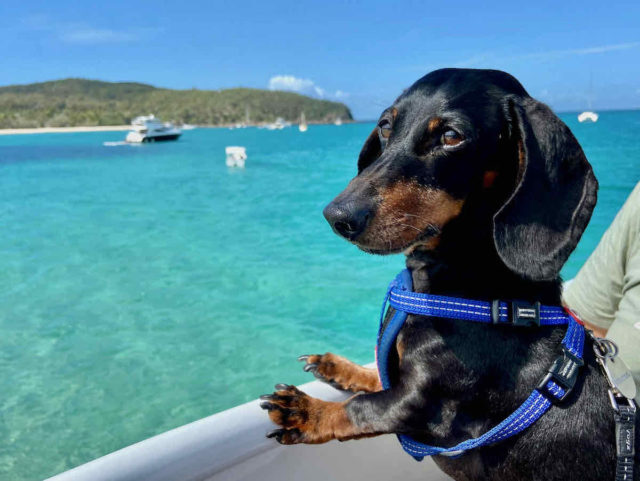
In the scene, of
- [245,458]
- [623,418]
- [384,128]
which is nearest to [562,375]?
[623,418]

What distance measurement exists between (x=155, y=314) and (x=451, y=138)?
601 cm

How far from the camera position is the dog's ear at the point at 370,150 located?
1804 mm

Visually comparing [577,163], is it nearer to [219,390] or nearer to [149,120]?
[219,390]

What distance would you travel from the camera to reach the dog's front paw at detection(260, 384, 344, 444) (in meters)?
1.54

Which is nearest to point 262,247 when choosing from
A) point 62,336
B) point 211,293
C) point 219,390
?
point 211,293

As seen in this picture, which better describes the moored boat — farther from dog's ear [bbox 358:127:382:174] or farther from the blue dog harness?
the blue dog harness

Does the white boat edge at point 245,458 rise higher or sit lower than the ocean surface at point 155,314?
higher

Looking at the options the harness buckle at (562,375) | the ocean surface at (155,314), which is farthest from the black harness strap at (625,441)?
the ocean surface at (155,314)

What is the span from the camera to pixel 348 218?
1.35 meters

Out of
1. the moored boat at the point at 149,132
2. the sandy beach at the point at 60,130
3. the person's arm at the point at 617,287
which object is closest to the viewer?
the person's arm at the point at 617,287

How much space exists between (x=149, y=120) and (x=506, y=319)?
64774mm

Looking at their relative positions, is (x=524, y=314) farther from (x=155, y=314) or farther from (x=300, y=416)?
(x=155, y=314)

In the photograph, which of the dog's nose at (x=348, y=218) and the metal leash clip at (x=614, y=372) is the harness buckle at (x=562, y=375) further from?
the dog's nose at (x=348, y=218)

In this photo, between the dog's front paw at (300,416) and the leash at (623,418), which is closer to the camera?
the leash at (623,418)
